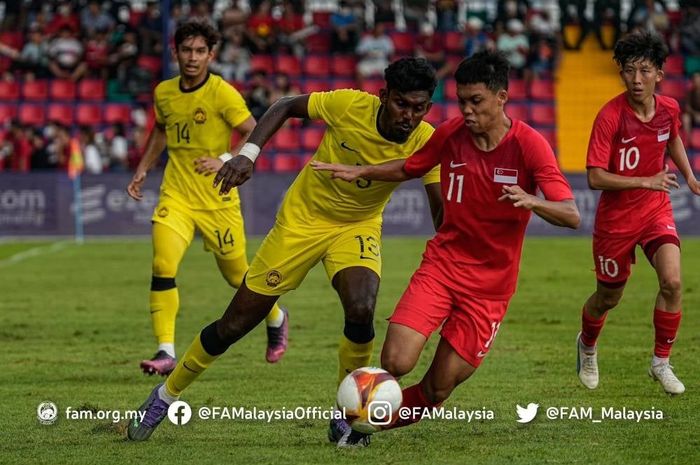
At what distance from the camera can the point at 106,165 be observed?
28.5 meters

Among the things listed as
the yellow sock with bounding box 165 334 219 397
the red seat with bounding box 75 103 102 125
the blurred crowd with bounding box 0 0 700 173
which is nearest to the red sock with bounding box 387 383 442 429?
the yellow sock with bounding box 165 334 219 397

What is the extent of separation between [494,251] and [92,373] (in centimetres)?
423

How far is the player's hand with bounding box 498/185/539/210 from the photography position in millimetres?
6660

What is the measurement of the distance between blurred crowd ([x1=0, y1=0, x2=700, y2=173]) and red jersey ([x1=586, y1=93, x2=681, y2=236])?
68.0ft

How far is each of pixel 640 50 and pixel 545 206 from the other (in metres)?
2.76

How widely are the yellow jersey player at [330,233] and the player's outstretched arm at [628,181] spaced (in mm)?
1397

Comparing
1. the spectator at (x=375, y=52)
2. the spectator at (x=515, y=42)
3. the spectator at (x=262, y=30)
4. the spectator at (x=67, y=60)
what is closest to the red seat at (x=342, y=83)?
the spectator at (x=375, y=52)

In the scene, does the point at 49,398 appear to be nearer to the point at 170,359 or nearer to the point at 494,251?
the point at 170,359

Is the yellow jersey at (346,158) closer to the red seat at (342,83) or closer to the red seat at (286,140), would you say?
the red seat at (286,140)

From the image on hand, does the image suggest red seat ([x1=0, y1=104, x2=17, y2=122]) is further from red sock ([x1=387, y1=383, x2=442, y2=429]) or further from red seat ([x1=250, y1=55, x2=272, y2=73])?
red sock ([x1=387, y1=383, x2=442, y2=429])

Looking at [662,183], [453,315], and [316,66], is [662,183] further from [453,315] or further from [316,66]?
Answer: [316,66]

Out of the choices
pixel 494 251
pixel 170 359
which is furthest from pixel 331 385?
pixel 494 251

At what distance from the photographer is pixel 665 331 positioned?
948 centimetres

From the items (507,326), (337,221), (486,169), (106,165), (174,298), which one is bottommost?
(106,165)
